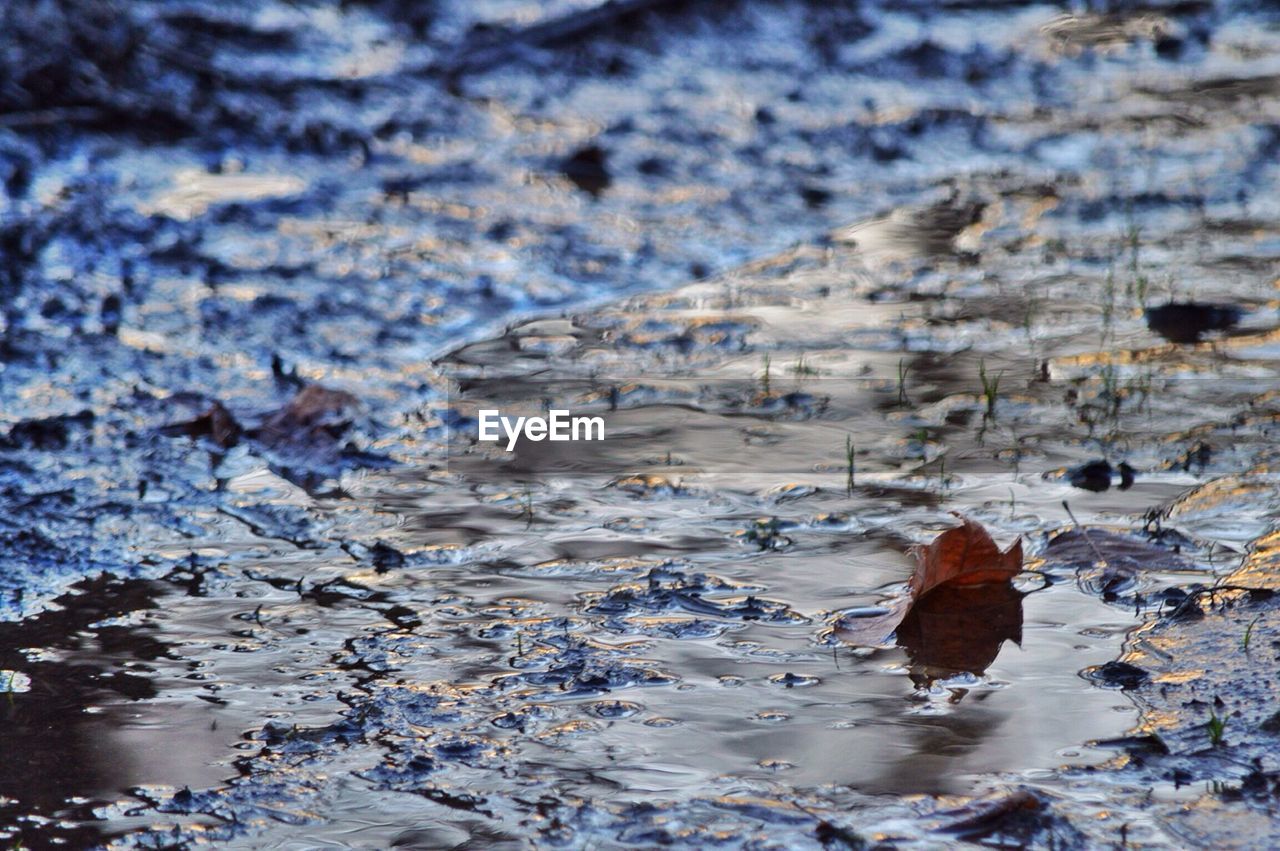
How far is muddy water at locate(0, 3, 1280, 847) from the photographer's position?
250 cm

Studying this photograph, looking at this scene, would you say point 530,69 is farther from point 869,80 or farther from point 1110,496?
point 1110,496

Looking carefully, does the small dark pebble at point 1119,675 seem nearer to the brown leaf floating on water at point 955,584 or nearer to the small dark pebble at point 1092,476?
the brown leaf floating on water at point 955,584

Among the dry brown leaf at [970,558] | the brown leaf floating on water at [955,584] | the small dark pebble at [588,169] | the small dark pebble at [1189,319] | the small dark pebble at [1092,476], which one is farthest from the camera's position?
the small dark pebble at [588,169]

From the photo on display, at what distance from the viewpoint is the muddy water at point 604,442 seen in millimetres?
2496

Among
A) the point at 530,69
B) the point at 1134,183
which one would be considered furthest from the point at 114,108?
the point at 1134,183

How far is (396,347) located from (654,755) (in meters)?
2.69

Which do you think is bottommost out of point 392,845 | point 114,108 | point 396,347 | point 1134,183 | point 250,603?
point 392,845

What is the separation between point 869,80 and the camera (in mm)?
8781

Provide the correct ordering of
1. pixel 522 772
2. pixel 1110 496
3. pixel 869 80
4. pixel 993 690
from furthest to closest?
1. pixel 869 80
2. pixel 1110 496
3. pixel 993 690
4. pixel 522 772
